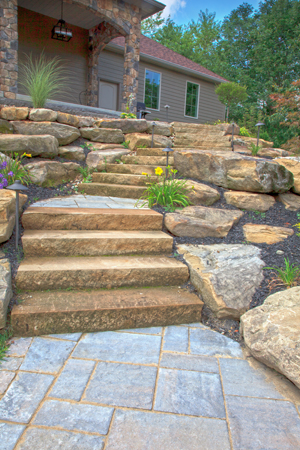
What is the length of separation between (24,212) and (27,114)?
274 cm

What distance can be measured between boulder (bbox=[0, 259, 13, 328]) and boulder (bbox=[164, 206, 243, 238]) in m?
1.56

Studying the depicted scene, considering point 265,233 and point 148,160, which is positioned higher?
point 148,160

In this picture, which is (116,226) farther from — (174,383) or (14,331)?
(174,383)

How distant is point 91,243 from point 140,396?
136 centimetres

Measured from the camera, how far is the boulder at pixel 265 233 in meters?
3.14

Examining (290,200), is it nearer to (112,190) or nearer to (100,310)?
(112,190)

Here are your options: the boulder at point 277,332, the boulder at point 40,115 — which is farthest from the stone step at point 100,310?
the boulder at point 40,115

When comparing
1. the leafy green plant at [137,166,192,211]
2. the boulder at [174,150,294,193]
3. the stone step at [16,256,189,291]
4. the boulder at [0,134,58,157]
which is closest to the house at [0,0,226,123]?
the boulder at [0,134,58,157]

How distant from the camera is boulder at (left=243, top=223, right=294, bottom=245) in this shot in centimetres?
314

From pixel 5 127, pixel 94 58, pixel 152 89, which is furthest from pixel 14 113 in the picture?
pixel 152 89

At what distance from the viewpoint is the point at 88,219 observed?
291 centimetres

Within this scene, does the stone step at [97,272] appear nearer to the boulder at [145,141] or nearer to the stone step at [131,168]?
the stone step at [131,168]

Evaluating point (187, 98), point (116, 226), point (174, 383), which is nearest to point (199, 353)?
point (174, 383)

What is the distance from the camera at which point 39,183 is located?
407cm
